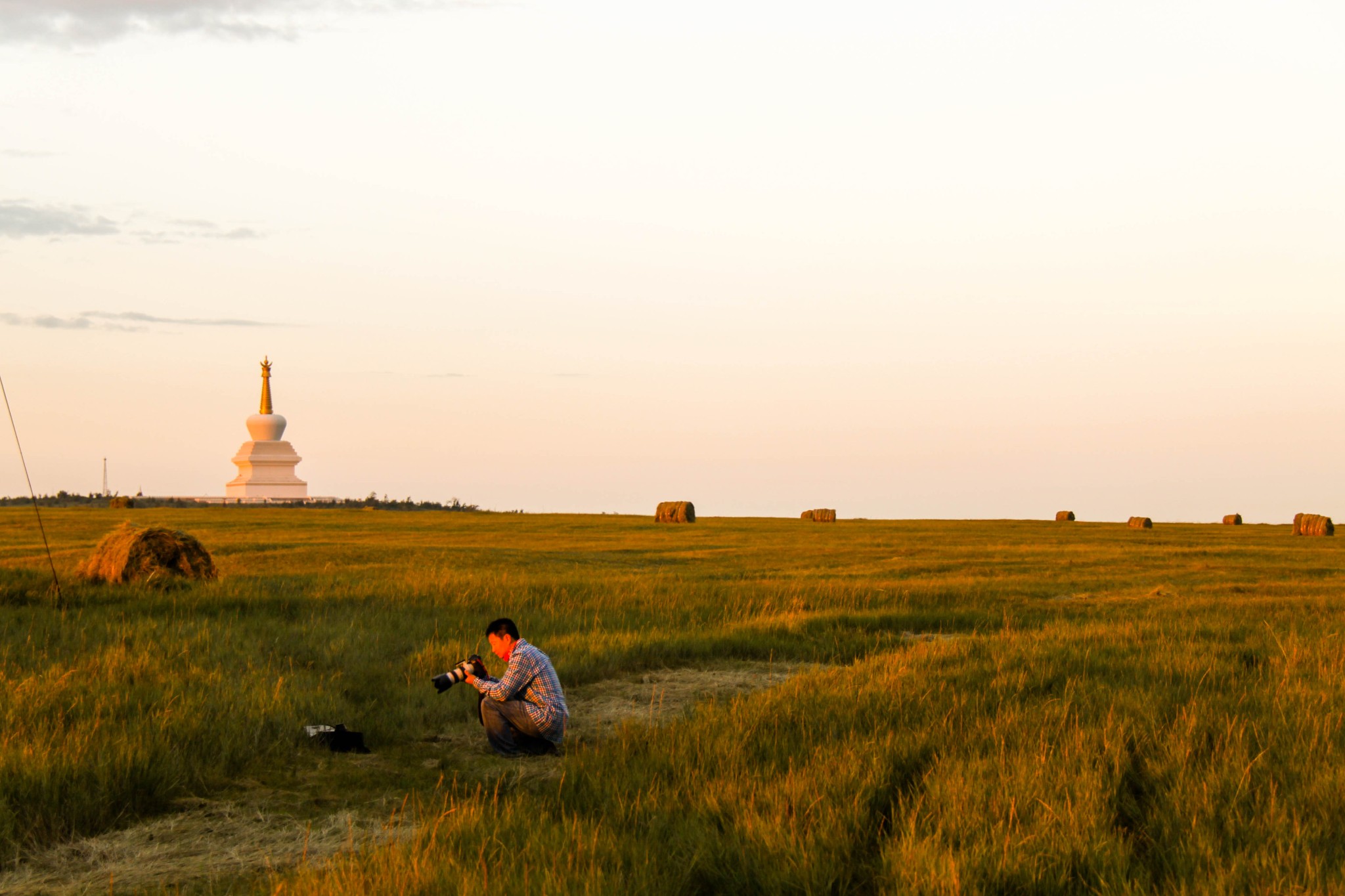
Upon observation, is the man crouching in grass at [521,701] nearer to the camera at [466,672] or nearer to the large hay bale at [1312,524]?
the camera at [466,672]

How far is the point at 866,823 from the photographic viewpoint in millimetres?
6512

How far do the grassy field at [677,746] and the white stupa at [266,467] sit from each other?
7453 centimetres

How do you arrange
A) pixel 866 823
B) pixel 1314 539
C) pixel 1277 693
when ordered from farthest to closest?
pixel 1314 539
pixel 1277 693
pixel 866 823

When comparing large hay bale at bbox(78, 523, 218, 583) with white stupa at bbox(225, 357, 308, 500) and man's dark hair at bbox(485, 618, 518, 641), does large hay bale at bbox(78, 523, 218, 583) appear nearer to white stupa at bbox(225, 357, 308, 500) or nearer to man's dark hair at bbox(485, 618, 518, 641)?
man's dark hair at bbox(485, 618, 518, 641)

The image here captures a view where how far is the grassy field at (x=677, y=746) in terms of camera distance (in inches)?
233

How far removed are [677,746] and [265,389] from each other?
98847 millimetres

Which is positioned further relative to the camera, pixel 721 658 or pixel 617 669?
pixel 721 658

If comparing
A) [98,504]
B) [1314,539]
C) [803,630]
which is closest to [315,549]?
[803,630]

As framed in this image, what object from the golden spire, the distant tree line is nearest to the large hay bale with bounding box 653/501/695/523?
the distant tree line

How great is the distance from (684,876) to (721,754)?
7.63ft

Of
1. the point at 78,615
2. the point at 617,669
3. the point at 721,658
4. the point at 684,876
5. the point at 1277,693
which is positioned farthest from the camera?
the point at 78,615

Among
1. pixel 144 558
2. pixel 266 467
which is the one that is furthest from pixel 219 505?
pixel 144 558

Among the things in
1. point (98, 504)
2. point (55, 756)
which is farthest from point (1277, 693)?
point (98, 504)

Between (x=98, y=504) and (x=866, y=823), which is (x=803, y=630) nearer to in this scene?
(x=866, y=823)
